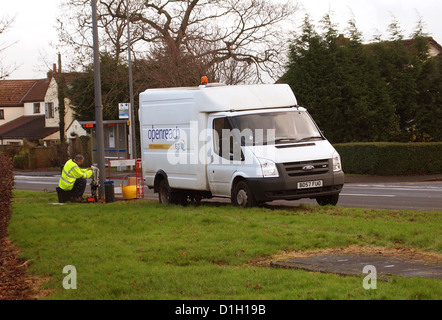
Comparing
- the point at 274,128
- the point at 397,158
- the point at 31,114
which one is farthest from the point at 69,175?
the point at 31,114

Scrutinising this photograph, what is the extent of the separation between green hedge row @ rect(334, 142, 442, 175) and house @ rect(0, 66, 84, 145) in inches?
1714

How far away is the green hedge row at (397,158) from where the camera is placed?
1167 inches

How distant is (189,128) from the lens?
651 inches

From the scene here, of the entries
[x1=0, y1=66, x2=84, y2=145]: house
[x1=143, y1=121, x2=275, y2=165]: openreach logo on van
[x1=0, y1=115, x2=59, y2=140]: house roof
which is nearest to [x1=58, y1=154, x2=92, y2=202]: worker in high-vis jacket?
[x1=143, y1=121, x2=275, y2=165]: openreach logo on van

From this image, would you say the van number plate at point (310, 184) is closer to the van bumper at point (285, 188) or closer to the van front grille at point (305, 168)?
the van bumper at point (285, 188)

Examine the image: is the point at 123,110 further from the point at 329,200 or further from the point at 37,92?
the point at 37,92

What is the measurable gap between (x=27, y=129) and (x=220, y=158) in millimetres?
64633

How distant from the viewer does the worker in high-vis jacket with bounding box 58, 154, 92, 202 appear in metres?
19.9

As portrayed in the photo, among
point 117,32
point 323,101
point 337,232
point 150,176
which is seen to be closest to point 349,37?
point 323,101

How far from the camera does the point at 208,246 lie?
989 cm

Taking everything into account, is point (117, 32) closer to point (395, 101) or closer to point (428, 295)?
→ point (395, 101)

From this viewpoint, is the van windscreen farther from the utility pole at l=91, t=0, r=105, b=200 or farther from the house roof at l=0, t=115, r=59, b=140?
the house roof at l=0, t=115, r=59, b=140

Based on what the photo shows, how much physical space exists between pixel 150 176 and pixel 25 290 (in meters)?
10.4

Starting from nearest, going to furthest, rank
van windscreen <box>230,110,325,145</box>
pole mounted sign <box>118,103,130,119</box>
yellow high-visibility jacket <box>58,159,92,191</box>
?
van windscreen <box>230,110,325,145</box> < yellow high-visibility jacket <box>58,159,92,191</box> < pole mounted sign <box>118,103,130,119</box>
